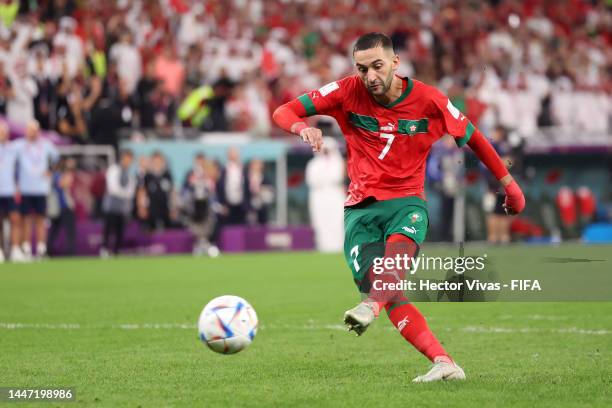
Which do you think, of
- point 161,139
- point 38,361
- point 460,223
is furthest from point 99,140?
point 38,361

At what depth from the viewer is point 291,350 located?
8547mm

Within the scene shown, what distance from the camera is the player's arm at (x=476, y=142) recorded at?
6949mm

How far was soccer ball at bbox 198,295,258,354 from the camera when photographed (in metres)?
6.81

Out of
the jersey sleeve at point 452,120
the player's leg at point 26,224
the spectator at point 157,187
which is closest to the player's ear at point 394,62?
the jersey sleeve at point 452,120

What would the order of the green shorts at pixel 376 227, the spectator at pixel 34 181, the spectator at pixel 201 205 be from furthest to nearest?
the spectator at pixel 201 205 → the spectator at pixel 34 181 → the green shorts at pixel 376 227

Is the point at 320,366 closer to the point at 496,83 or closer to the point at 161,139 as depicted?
the point at 161,139

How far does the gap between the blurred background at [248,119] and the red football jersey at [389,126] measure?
11940mm

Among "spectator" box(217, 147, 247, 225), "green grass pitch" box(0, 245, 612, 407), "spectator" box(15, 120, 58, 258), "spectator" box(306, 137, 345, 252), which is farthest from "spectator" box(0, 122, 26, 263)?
"spectator" box(306, 137, 345, 252)

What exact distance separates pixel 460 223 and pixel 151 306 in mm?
13343

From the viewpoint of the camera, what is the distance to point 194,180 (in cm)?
2262

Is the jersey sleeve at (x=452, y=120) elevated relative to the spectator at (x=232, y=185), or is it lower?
elevated

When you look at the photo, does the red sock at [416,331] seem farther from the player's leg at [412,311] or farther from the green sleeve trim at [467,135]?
the green sleeve trim at [467,135]

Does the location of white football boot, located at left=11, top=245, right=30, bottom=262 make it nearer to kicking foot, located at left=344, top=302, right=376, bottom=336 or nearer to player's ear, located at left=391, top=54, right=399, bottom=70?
player's ear, located at left=391, top=54, right=399, bottom=70

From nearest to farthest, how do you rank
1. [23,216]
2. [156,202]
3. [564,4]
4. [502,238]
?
[23,216] < [156,202] < [502,238] < [564,4]
